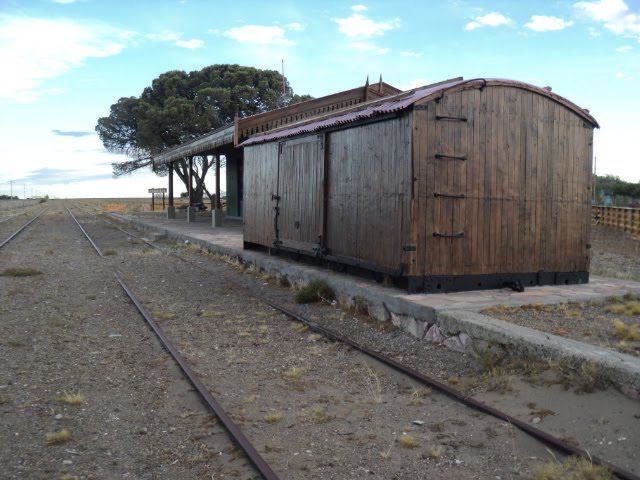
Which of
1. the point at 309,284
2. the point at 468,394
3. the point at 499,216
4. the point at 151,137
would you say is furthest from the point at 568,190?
the point at 151,137

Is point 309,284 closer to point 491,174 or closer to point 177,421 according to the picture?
point 491,174

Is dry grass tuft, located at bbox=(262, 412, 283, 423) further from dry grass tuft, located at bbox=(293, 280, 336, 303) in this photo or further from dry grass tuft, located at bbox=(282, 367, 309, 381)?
dry grass tuft, located at bbox=(293, 280, 336, 303)

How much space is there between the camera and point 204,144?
80.0 ft

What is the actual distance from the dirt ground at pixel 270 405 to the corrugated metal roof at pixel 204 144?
1379 centimetres

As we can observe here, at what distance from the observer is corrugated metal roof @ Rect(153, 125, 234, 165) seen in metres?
21.5

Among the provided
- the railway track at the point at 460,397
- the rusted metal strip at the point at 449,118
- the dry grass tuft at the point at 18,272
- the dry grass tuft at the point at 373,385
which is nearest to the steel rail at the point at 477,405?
the railway track at the point at 460,397

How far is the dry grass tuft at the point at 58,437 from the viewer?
13.7 feet

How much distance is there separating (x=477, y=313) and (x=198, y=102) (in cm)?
3557

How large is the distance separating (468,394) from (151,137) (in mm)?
38336

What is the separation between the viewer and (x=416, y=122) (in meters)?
7.69

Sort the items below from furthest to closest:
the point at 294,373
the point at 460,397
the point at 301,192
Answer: the point at 301,192 → the point at 294,373 → the point at 460,397

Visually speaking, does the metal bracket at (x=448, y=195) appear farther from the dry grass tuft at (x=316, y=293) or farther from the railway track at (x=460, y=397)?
the dry grass tuft at (x=316, y=293)

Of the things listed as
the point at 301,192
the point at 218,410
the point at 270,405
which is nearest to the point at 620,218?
the point at 301,192

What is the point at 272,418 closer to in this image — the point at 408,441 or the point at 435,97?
the point at 408,441
